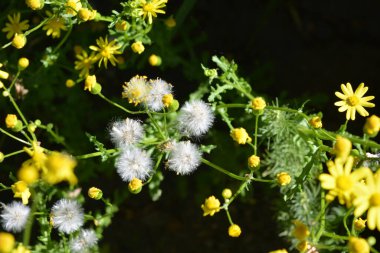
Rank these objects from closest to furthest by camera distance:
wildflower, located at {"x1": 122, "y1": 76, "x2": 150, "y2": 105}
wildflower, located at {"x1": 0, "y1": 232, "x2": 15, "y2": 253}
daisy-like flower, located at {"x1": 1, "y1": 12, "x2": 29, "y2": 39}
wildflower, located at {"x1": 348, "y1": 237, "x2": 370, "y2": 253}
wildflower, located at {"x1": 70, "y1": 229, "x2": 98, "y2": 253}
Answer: wildflower, located at {"x1": 0, "y1": 232, "x2": 15, "y2": 253}
wildflower, located at {"x1": 348, "y1": 237, "x2": 370, "y2": 253}
wildflower, located at {"x1": 122, "y1": 76, "x2": 150, "y2": 105}
wildflower, located at {"x1": 70, "y1": 229, "x2": 98, "y2": 253}
daisy-like flower, located at {"x1": 1, "y1": 12, "x2": 29, "y2": 39}

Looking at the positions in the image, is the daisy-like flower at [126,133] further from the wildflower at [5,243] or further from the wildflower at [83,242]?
the wildflower at [5,243]

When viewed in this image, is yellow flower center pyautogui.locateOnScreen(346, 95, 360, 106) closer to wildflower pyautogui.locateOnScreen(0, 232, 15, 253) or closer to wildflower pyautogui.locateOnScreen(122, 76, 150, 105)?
wildflower pyautogui.locateOnScreen(122, 76, 150, 105)

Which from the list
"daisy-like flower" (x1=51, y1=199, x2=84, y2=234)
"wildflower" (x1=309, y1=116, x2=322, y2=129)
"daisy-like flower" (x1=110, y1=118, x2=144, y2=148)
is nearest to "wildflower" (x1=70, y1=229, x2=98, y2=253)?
"daisy-like flower" (x1=51, y1=199, x2=84, y2=234)

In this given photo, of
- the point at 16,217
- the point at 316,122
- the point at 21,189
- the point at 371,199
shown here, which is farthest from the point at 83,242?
the point at 371,199

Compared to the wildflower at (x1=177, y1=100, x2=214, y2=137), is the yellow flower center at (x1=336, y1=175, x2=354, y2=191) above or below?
above

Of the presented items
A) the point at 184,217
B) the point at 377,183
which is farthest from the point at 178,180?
the point at 377,183

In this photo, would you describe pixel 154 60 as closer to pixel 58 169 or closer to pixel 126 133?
pixel 126 133

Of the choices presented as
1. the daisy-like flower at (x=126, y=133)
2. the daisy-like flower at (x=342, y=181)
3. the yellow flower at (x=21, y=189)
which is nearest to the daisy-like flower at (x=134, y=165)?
the daisy-like flower at (x=126, y=133)
